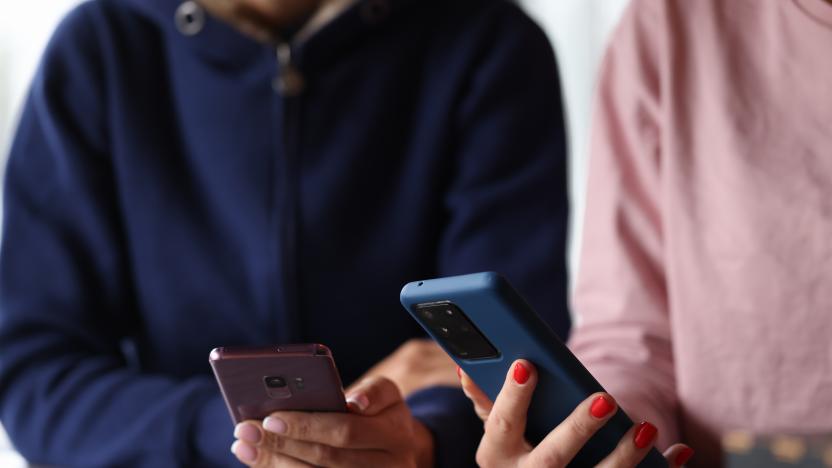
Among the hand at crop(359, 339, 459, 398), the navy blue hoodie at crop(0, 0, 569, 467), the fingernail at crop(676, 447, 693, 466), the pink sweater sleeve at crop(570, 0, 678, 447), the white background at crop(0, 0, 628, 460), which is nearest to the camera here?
the fingernail at crop(676, 447, 693, 466)

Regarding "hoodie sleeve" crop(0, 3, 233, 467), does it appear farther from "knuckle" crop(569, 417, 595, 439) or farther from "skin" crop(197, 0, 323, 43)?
"knuckle" crop(569, 417, 595, 439)

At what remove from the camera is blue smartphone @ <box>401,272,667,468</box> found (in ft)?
2.20

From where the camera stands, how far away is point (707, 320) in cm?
88

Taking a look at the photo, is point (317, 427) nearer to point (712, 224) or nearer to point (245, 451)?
point (245, 451)

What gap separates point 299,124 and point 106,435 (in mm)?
376

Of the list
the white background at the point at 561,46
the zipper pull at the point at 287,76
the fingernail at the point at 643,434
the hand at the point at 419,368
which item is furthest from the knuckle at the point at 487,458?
the white background at the point at 561,46

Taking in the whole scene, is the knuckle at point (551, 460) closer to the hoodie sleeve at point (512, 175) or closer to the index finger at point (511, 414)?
the index finger at point (511, 414)

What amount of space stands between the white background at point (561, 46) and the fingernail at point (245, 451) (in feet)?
3.65

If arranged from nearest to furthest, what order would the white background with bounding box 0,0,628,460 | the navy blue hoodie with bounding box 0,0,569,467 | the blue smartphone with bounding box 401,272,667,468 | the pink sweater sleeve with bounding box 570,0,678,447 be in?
the blue smartphone with bounding box 401,272,667,468, the pink sweater sleeve with bounding box 570,0,678,447, the navy blue hoodie with bounding box 0,0,569,467, the white background with bounding box 0,0,628,460

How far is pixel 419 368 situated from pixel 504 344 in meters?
0.36

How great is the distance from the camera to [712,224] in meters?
0.89

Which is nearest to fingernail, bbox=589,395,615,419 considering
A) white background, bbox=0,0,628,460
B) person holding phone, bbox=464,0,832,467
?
person holding phone, bbox=464,0,832,467

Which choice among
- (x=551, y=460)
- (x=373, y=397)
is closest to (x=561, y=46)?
(x=373, y=397)

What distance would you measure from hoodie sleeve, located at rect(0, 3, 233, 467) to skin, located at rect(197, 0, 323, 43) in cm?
15
